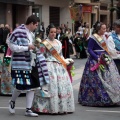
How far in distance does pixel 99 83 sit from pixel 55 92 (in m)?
1.32

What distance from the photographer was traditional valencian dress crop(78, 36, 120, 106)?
7883mm

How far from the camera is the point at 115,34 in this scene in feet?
26.6

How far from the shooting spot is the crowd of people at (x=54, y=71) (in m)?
6.62

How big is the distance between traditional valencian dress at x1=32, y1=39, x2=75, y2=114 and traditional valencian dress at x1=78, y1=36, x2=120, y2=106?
1023mm

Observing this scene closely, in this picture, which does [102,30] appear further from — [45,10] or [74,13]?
[74,13]

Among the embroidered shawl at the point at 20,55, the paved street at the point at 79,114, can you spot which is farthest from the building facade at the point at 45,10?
the embroidered shawl at the point at 20,55

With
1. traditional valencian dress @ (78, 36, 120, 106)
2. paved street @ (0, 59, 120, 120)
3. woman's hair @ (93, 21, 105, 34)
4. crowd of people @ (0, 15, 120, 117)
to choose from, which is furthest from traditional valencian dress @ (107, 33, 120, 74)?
paved street @ (0, 59, 120, 120)

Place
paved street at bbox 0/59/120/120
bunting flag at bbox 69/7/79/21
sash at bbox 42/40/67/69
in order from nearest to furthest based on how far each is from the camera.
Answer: paved street at bbox 0/59/120/120
sash at bbox 42/40/67/69
bunting flag at bbox 69/7/79/21

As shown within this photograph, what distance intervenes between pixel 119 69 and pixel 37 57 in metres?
2.11

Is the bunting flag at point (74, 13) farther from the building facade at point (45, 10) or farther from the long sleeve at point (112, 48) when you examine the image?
the long sleeve at point (112, 48)

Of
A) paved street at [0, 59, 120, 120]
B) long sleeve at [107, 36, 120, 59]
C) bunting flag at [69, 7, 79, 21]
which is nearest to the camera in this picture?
paved street at [0, 59, 120, 120]

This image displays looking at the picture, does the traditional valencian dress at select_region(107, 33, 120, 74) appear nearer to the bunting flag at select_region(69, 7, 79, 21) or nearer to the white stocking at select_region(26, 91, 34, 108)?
the white stocking at select_region(26, 91, 34, 108)

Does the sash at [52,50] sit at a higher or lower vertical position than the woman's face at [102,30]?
lower

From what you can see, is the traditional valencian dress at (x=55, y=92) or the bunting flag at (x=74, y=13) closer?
the traditional valencian dress at (x=55, y=92)
